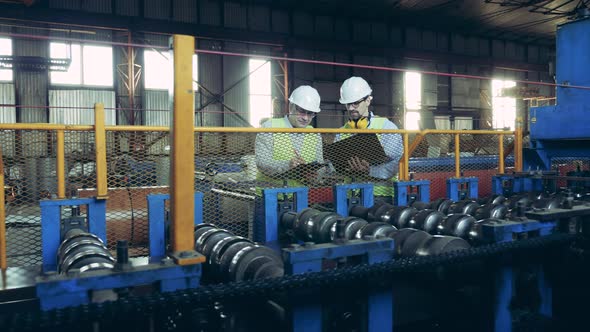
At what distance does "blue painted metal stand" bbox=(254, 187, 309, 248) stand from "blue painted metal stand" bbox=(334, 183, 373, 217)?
1.00 feet

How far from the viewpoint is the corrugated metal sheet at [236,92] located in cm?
1631

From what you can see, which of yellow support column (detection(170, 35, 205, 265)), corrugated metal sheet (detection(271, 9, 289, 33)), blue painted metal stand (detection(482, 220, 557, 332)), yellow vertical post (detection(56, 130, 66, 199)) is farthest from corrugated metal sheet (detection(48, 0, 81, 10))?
blue painted metal stand (detection(482, 220, 557, 332))

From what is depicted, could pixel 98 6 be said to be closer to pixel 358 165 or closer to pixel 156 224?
pixel 358 165

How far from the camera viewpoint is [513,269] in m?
2.75

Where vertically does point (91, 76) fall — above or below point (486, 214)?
above

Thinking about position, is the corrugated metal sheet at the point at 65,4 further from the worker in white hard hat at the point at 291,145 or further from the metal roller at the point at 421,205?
the metal roller at the point at 421,205

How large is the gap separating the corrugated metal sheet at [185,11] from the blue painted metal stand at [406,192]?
44.7 feet

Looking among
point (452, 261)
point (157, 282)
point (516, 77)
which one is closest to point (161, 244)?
point (157, 282)

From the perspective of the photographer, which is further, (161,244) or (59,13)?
(59,13)

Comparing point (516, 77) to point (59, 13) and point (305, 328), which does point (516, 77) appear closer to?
point (59, 13)

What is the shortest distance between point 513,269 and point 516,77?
23.2 metres

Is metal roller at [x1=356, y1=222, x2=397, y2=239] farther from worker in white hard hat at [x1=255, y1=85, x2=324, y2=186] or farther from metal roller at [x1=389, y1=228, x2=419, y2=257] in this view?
worker in white hard hat at [x1=255, y1=85, x2=324, y2=186]

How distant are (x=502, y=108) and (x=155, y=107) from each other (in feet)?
54.1

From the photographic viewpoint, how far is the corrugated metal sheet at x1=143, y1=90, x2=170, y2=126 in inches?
596
